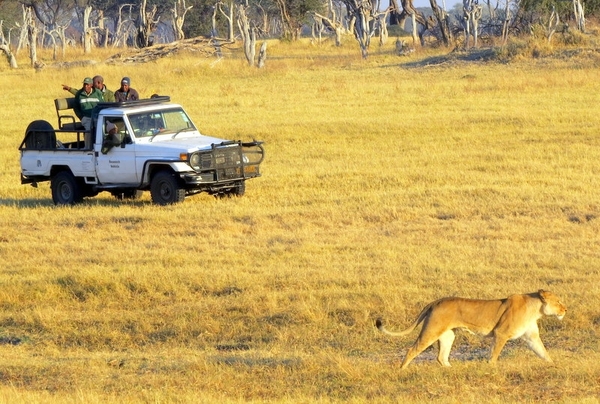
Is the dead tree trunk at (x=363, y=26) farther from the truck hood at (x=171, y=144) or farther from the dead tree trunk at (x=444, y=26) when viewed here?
the truck hood at (x=171, y=144)

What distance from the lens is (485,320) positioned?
7.40 meters

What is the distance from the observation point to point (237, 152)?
51.3 feet

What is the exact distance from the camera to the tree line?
144ft

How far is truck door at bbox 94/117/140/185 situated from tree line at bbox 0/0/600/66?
79.7 ft

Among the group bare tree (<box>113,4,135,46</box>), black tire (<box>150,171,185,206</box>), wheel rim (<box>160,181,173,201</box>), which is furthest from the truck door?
bare tree (<box>113,4,135,46</box>)

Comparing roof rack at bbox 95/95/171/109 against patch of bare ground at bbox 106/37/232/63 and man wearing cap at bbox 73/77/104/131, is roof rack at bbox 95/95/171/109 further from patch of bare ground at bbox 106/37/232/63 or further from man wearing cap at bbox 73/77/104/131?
patch of bare ground at bbox 106/37/232/63

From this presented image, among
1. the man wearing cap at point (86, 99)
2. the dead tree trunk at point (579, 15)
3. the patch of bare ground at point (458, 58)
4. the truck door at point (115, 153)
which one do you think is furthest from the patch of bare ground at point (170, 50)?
the truck door at point (115, 153)

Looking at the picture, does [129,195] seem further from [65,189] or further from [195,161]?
[195,161]

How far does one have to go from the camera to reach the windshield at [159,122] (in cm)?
1581

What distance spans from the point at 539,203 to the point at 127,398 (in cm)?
838

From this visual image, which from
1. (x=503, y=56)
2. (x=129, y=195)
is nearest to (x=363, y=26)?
(x=503, y=56)

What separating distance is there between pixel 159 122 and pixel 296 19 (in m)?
49.0

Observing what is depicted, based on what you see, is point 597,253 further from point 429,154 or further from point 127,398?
point 429,154

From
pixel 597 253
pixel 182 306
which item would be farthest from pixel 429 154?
pixel 182 306
